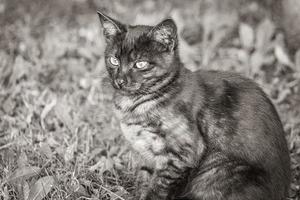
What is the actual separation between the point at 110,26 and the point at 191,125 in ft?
3.29

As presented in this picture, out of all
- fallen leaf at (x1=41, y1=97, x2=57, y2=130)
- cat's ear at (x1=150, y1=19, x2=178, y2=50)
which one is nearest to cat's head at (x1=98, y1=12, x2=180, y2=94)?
cat's ear at (x1=150, y1=19, x2=178, y2=50)

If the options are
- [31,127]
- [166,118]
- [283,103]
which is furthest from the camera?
[283,103]

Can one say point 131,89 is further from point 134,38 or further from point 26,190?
point 26,190

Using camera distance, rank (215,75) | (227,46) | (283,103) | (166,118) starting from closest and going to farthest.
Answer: (166,118), (215,75), (283,103), (227,46)

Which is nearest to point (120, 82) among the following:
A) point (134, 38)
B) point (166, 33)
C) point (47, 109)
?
point (134, 38)

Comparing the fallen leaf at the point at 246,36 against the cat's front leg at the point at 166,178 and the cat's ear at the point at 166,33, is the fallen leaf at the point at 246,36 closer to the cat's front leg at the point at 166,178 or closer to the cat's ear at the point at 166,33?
the cat's ear at the point at 166,33

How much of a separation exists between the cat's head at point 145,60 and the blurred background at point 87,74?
0.81 m

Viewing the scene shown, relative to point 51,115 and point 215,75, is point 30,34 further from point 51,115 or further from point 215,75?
point 215,75

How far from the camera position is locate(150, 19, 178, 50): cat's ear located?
3330 millimetres

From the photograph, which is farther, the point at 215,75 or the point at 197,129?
the point at 215,75

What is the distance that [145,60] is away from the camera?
343cm

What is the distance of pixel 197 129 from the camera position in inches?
134

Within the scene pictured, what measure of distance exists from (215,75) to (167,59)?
43cm

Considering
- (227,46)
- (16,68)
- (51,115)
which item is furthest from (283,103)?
(16,68)
